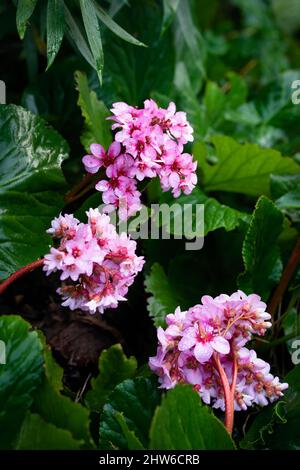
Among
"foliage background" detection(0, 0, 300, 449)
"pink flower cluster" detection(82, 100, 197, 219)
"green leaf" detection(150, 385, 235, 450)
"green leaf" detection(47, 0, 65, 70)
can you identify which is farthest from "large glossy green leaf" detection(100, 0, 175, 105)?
"green leaf" detection(150, 385, 235, 450)

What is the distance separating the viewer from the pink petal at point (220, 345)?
3.01 feet

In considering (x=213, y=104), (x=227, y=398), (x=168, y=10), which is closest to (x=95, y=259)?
(x=227, y=398)

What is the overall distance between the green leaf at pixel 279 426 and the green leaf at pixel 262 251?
0.21m

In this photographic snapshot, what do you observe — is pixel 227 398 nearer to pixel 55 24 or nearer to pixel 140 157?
pixel 140 157

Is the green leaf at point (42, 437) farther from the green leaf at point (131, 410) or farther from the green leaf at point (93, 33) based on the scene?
the green leaf at point (93, 33)

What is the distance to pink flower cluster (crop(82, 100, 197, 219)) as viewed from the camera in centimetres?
103

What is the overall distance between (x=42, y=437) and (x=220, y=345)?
0.28 m

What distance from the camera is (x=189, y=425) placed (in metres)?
0.87

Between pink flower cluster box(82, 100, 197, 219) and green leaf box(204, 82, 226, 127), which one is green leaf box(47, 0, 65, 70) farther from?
green leaf box(204, 82, 226, 127)

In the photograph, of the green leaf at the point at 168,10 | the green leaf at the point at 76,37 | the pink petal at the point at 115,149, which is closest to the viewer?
the pink petal at the point at 115,149

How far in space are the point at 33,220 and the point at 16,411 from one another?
377mm

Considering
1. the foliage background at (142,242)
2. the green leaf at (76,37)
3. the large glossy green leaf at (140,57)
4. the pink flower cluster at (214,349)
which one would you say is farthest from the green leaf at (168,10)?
the pink flower cluster at (214,349)

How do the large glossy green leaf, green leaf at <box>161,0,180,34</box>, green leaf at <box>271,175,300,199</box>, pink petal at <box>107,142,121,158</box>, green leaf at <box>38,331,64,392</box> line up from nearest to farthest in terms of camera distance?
green leaf at <box>38,331,64,392</box> → pink petal at <box>107,142,121,158</box> → green leaf at <box>271,175,300,199</box> → green leaf at <box>161,0,180,34</box> → the large glossy green leaf

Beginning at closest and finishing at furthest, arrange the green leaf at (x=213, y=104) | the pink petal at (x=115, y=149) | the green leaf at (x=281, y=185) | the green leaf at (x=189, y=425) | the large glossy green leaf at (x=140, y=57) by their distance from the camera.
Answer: the green leaf at (x=189, y=425), the pink petal at (x=115, y=149), the green leaf at (x=281, y=185), the large glossy green leaf at (x=140, y=57), the green leaf at (x=213, y=104)
